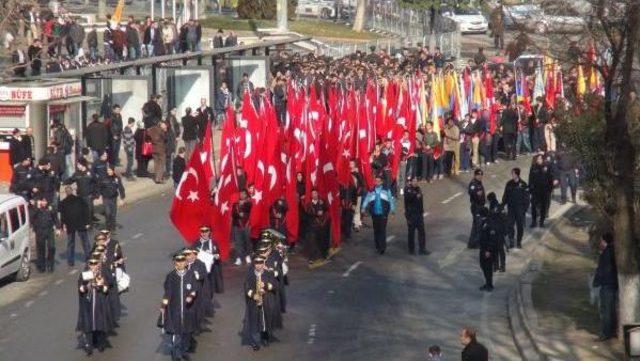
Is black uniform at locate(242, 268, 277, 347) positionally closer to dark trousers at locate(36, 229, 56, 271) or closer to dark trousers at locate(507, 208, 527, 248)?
dark trousers at locate(36, 229, 56, 271)

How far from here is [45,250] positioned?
28.9 metres

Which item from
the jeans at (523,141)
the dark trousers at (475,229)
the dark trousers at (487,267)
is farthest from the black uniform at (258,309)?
the jeans at (523,141)

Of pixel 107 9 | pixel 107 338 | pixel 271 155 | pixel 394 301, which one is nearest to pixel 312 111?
pixel 271 155

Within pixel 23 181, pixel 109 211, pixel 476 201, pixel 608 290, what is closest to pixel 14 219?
pixel 23 181

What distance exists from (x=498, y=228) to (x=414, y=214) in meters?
2.74

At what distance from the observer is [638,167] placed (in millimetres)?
25281

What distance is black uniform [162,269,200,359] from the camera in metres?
21.9

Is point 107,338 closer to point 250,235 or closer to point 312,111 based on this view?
point 250,235

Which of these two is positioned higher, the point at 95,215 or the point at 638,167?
the point at 638,167

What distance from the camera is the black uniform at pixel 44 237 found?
1123 inches

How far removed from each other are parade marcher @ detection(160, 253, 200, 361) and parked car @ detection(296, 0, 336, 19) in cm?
7069

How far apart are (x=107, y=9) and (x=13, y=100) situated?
3953 cm

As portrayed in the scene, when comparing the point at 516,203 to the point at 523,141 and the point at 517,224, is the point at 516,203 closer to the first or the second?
the point at 517,224

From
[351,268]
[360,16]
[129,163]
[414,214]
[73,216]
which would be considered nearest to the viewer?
[73,216]
